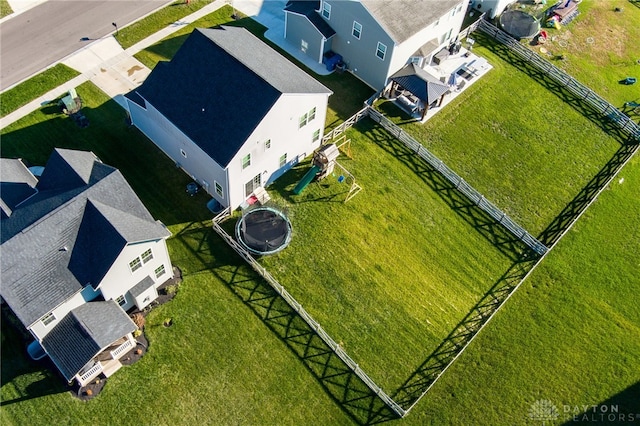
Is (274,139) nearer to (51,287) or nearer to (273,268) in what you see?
(273,268)

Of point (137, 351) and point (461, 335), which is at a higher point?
point (461, 335)

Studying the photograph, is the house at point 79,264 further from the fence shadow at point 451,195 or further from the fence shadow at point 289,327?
the fence shadow at point 451,195

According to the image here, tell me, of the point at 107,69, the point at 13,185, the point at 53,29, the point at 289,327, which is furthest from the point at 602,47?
the point at 13,185

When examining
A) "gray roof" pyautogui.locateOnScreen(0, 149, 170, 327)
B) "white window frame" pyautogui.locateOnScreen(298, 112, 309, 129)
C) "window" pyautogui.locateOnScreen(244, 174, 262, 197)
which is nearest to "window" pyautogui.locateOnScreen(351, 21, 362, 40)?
"white window frame" pyautogui.locateOnScreen(298, 112, 309, 129)

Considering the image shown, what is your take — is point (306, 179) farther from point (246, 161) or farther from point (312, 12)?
point (312, 12)

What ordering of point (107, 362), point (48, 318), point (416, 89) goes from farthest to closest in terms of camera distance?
point (416, 89), point (107, 362), point (48, 318)

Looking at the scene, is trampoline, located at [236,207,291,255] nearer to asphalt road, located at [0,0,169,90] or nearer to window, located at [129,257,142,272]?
window, located at [129,257,142,272]

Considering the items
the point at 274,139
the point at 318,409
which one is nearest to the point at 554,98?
the point at 274,139
